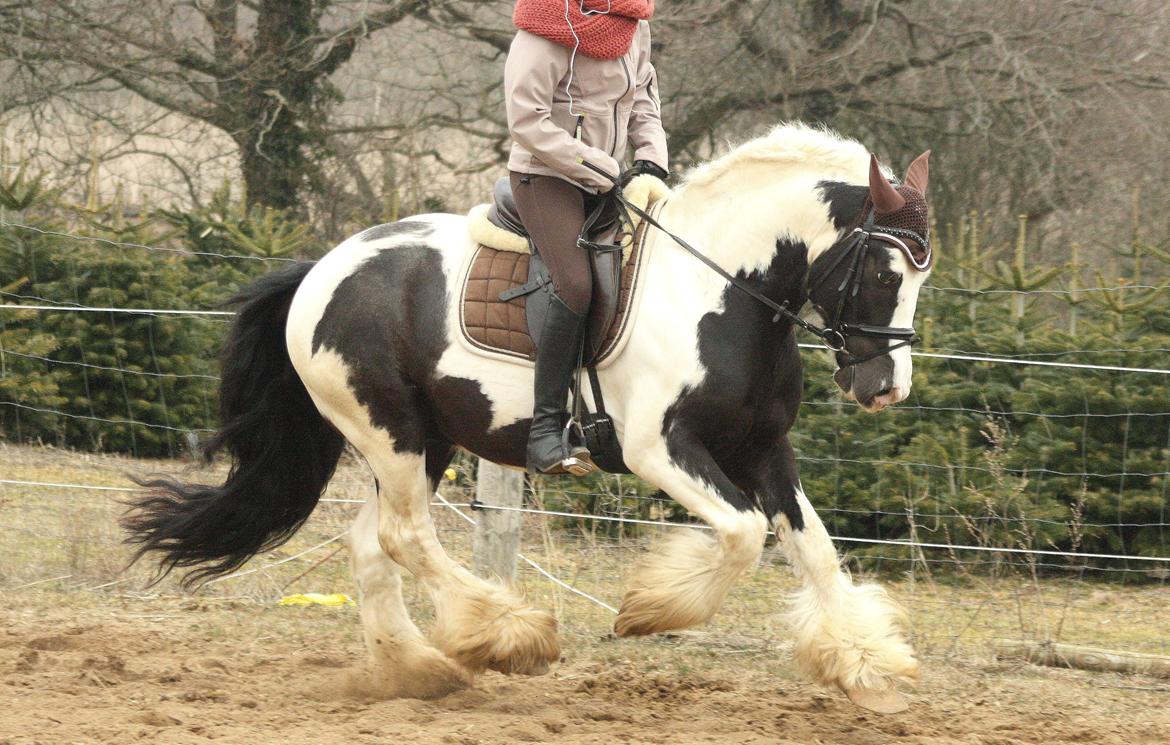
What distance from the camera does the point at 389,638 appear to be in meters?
4.96

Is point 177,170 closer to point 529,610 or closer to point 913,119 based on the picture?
point 913,119

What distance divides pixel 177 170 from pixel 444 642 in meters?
13.9

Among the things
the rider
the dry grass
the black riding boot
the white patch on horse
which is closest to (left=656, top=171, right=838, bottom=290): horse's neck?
the white patch on horse

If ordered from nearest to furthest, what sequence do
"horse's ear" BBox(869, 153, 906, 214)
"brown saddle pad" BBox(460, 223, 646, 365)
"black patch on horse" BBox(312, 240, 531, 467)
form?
"horse's ear" BBox(869, 153, 906, 214) < "brown saddle pad" BBox(460, 223, 646, 365) < "black patch on horse" BBox(312, 240, 531, 467)

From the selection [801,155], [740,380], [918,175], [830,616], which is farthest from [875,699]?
[801,155]

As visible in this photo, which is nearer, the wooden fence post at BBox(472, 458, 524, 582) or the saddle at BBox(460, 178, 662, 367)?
the saddle at BBox(460, 178, 662, 367)

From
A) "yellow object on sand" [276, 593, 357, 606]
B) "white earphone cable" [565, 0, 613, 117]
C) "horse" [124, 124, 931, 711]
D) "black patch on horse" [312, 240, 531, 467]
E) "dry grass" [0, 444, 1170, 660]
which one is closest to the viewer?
"horse" [124, 124, 931, 711]

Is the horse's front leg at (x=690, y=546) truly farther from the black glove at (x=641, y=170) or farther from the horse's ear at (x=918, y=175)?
the horse's ear at (x=918, y=175)

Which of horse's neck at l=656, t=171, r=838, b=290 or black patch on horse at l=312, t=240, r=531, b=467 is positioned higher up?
horse's neck at l=656, t=171, r=838, b=290

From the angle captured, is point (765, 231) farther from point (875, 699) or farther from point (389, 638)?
point (389, 638)

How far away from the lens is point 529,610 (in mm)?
4715

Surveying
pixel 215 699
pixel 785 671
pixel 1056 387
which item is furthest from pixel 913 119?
pixel 215 699

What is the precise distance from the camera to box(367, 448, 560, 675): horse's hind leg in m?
4.64

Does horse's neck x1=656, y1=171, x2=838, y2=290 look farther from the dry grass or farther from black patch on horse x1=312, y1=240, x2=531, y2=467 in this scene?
the dry grass
